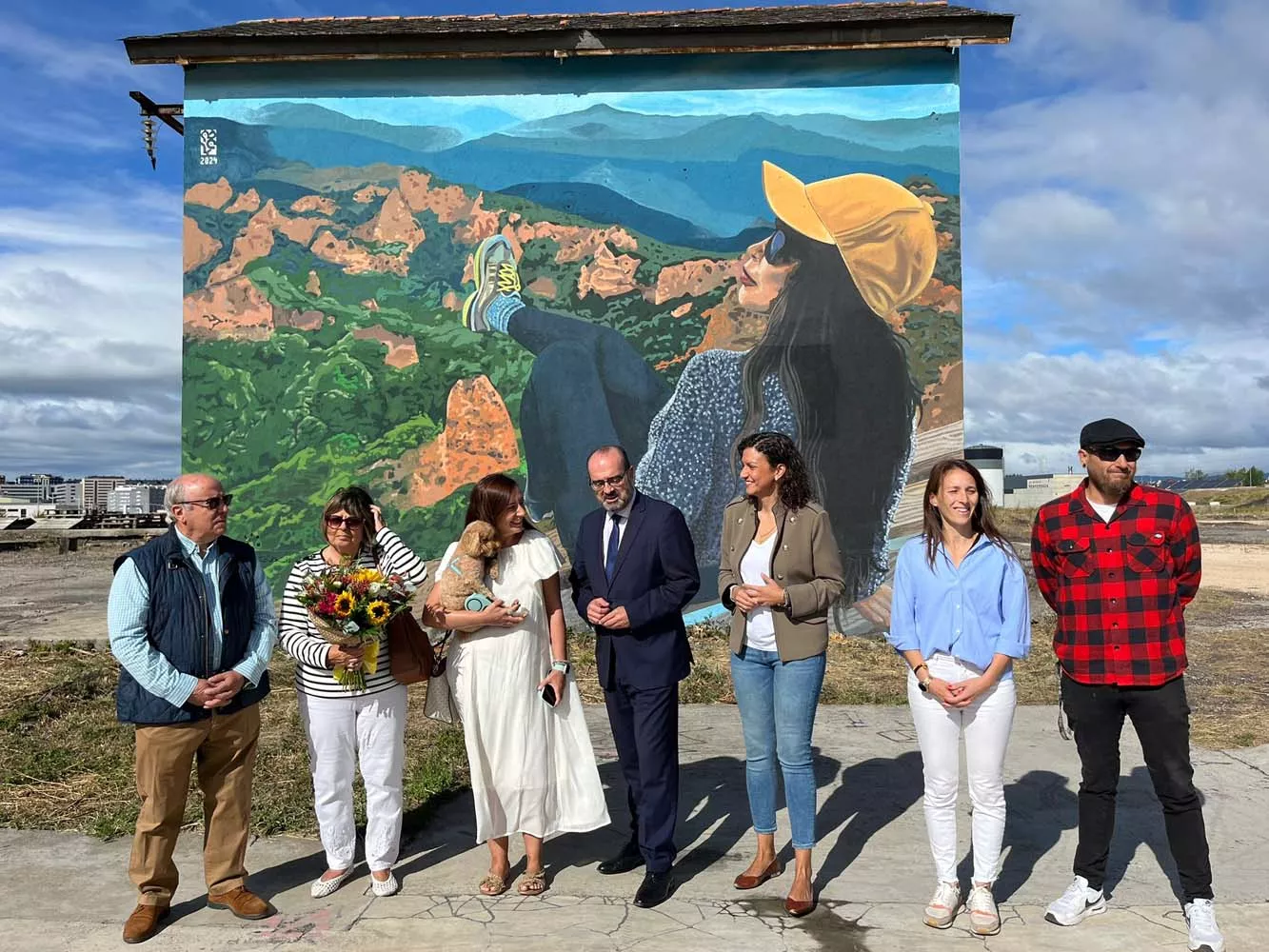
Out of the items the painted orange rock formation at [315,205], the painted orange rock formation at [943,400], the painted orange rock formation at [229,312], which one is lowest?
the painted orange rock formation at [943,400]

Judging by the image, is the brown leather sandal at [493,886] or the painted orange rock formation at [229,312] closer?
the brown leather sandal at [493,886]

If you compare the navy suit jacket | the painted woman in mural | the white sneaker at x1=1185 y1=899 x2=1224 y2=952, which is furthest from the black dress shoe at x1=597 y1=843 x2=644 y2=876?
the painted woman in mural

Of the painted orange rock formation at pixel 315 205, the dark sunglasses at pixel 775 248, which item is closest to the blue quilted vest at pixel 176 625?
the painted orange rock formation at pixel 315 205

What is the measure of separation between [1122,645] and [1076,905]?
1096mm

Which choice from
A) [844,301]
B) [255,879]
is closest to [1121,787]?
[255,879]

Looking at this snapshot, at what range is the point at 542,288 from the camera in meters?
10.9

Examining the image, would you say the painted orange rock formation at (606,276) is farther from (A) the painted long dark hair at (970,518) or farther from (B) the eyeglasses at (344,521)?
(A) the painted long dark hair at (970,518)

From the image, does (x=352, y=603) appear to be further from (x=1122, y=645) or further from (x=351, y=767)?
(x=1122, y=645)

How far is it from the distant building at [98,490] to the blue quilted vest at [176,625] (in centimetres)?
4577

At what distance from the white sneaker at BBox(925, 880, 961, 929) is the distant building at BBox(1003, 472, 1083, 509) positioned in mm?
46159

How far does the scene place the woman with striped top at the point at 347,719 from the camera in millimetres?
4359

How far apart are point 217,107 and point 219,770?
903 centimetres

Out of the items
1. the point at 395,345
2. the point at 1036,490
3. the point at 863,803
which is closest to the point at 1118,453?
the point at 863,803

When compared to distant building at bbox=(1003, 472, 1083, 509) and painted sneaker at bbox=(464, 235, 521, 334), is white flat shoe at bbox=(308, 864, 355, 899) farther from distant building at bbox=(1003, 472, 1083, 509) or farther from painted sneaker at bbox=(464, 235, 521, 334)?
distant building at bbox=(1003, 472, 1083, 509)
